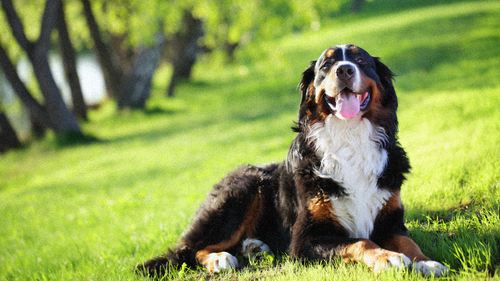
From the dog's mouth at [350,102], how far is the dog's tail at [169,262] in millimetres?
1887

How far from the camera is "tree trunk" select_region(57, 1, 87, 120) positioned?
16.6 metres

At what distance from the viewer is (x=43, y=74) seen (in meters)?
13.2

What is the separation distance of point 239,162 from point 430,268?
5975mm

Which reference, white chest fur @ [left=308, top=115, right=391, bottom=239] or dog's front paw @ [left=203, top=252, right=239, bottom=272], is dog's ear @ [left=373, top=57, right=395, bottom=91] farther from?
dog's front paw @ [left=203, top=252, right=239, bottom=272]

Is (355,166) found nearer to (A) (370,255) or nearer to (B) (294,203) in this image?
(B) (294,203)

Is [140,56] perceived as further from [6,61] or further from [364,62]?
[364,62]

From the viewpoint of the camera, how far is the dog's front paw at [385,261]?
271 cm

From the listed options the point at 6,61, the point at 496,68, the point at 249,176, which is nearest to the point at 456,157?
the point at 249,176

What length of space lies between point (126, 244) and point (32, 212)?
16.2ft

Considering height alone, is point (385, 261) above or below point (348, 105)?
below

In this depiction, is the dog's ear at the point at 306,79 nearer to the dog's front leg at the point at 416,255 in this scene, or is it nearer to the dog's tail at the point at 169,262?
the dog's front leg at the point at 416,255

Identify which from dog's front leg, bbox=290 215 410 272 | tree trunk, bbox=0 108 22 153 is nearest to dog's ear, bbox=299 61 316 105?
dog's front leg, bbox=290 215 410 272

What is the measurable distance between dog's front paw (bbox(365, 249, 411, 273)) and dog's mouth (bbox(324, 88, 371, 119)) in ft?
3.47

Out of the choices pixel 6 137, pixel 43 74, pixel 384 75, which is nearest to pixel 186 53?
pixel 43 74
